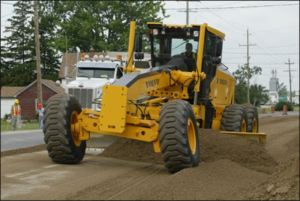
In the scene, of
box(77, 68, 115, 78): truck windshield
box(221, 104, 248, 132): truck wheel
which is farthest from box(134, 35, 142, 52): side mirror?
box(77, 68, 115, 78): truck windshield

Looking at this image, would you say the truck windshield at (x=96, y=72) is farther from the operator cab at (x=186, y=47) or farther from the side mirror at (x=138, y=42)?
the side mirror at (x=138, y=42)

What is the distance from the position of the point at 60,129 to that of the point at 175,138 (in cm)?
237

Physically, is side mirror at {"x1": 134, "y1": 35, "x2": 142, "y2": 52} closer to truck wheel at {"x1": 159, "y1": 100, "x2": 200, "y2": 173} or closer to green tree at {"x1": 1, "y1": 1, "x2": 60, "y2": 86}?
truck wheel at {"x1": 159, "y1": 100, "x2": 200, "y2": 173}

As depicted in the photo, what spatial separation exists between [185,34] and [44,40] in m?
51.4

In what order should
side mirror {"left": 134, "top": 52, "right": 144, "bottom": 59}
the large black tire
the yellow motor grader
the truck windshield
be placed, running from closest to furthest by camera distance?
the yellow motor grader
side mirror {"left": 134, "top": 52, "right": 144, "bottom": 59}
the large black tire
the truck windshield

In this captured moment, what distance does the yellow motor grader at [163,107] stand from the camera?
970 cm

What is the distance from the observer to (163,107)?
32.8ft

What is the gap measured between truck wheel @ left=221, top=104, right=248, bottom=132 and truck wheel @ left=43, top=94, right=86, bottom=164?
17.4ft

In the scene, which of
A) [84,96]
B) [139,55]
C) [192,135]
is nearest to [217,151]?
[192,135]

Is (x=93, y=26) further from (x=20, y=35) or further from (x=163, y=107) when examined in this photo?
(x=163, y=107)

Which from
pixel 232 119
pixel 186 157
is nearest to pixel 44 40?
pixel 232 119

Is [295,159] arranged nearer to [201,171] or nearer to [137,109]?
[201,171]

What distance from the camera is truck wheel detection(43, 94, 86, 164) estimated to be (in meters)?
10.3

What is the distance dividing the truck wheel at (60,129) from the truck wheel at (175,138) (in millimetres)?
1956
